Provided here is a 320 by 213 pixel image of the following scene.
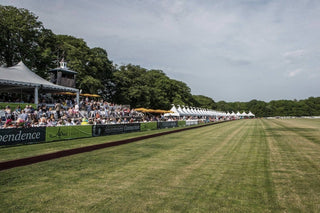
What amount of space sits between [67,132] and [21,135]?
364 cm

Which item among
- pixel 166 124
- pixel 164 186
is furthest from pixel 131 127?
pixel 164 186

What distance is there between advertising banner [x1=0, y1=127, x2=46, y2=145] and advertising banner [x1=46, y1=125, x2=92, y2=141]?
0.54 m

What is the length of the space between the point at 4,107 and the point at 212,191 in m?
20.0

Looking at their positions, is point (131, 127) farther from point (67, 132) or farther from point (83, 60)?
point (83, 60)

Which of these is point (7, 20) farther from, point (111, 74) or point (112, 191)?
point (112, 191)

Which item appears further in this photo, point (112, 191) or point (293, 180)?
point (293, 180)

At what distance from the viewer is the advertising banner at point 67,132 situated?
15802mm

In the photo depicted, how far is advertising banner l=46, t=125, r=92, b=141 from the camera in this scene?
51.8 feet

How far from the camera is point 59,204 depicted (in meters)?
4.72

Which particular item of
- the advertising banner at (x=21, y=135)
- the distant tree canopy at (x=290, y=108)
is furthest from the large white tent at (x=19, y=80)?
the distant tree canopy at (x=290, y=108)

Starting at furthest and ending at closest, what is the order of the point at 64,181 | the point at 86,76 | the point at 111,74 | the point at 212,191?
the point at 111,74, the point at 86,76, the point at 64,181, the point at 212,191

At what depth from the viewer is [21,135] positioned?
13805mm

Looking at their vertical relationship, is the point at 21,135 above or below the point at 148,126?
above

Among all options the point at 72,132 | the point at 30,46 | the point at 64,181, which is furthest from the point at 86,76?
the point at 64,181
